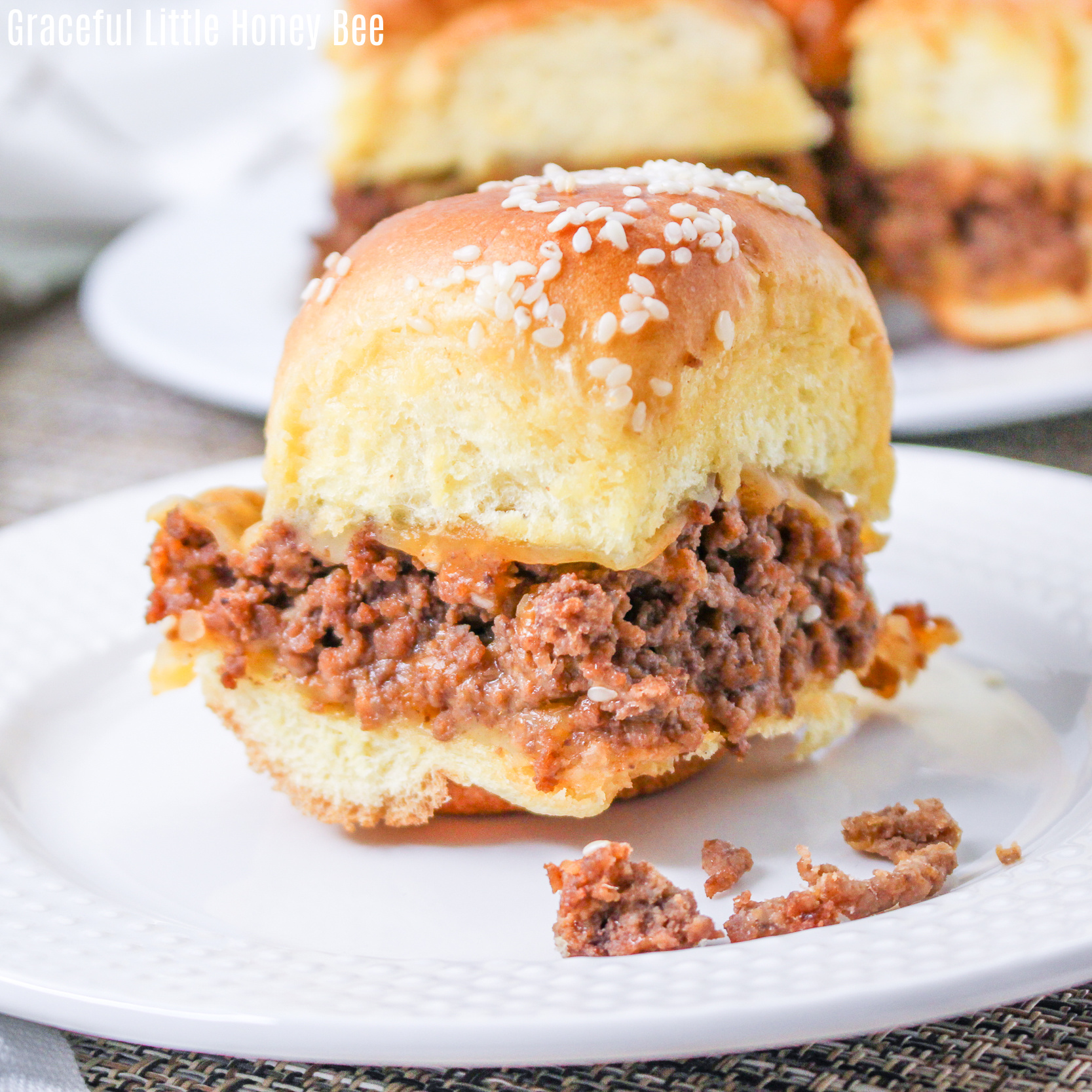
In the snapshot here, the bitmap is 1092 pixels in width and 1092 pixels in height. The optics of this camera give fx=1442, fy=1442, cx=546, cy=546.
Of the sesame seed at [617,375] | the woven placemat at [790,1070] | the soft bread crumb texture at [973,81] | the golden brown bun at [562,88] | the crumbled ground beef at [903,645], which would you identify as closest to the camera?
the woven placemat at [790,1070]

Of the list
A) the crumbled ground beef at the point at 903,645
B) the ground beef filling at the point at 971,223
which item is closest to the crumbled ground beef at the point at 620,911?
the crumbled ground beef at the point at 903,645

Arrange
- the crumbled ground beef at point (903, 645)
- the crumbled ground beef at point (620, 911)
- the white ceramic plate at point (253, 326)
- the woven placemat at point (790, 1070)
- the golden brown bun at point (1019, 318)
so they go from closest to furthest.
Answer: the woven placemat at point (790, 1070), the crumbled ground beef at point (620, 911), the crumbled ground beef at point (903, 645), the white ceramic plate at point (253, 326), the golden brown bun at point (1019, 318)

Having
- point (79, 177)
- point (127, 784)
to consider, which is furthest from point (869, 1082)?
point (79, 177)

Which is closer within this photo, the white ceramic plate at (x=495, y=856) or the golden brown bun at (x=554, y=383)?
the white ceramic plate at (x=495, y=856)

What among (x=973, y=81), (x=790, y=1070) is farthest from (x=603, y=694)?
(x=973, y=81)

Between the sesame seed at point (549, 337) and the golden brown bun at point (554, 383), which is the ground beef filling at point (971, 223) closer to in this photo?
the golden brown bun at point (554, 383)

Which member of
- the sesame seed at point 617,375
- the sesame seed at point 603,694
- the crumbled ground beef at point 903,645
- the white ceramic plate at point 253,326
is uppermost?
the sesame seed at point 617,375

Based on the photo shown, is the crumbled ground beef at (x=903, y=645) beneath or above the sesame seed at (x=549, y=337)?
beneath
